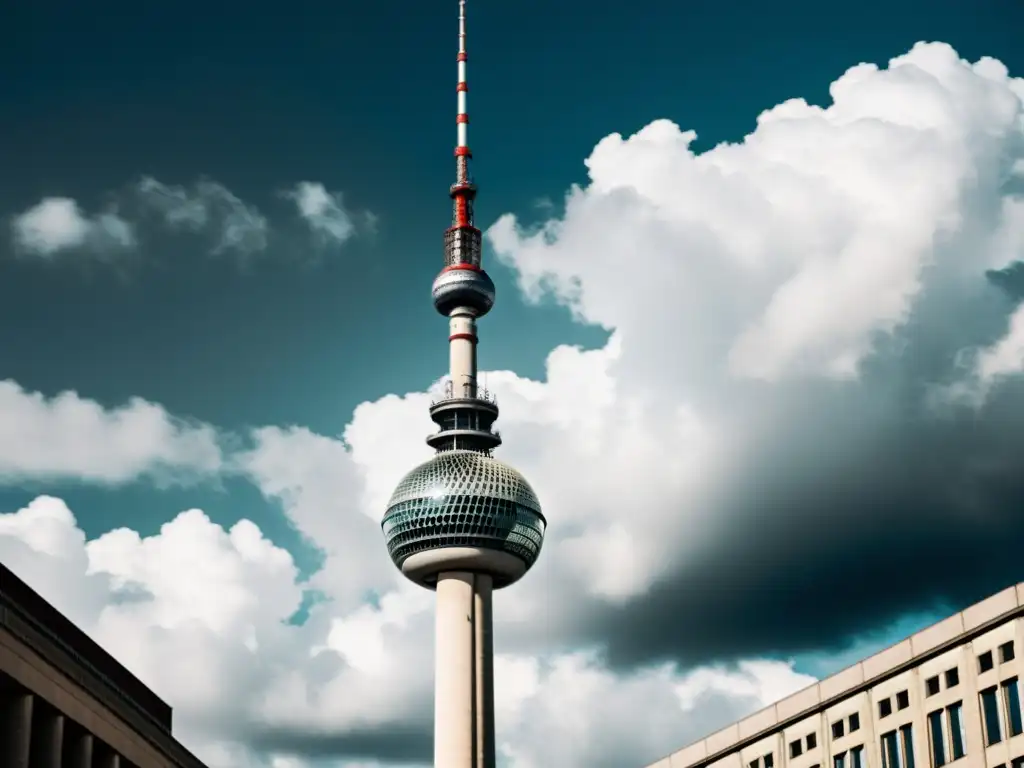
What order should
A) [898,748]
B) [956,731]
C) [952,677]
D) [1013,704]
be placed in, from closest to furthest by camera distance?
[1013,704], [956,731], [952,677], [898,748]

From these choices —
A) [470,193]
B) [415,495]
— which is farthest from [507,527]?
[470,193]

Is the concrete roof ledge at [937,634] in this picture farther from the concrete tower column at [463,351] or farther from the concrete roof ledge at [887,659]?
Result: the concrete tower column at [463,351]

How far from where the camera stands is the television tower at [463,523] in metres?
163

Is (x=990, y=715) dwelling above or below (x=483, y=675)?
below

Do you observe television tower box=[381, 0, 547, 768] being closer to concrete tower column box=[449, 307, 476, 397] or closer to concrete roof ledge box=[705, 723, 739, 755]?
concrete tower column box=[449, 307, 476, 397]

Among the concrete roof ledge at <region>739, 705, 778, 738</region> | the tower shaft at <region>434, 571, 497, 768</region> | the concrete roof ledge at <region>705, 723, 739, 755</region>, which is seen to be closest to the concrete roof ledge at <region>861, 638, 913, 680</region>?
the concrete roof ledge at <region>739, 705, 778, 738</region>

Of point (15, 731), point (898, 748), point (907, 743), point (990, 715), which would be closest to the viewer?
point (15, 731)

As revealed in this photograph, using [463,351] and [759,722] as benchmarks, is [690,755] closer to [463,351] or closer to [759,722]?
[759,722]

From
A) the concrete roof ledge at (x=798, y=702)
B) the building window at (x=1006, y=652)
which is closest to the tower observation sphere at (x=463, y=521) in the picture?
the concrete roof ledge at (x=798, y=702)

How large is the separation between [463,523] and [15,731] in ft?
408

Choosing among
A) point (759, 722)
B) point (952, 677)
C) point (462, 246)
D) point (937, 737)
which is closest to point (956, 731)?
point (937, 737)

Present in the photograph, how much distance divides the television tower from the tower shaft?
0.10 meters

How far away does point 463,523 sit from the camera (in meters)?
173

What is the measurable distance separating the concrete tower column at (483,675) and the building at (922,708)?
67.9 m
